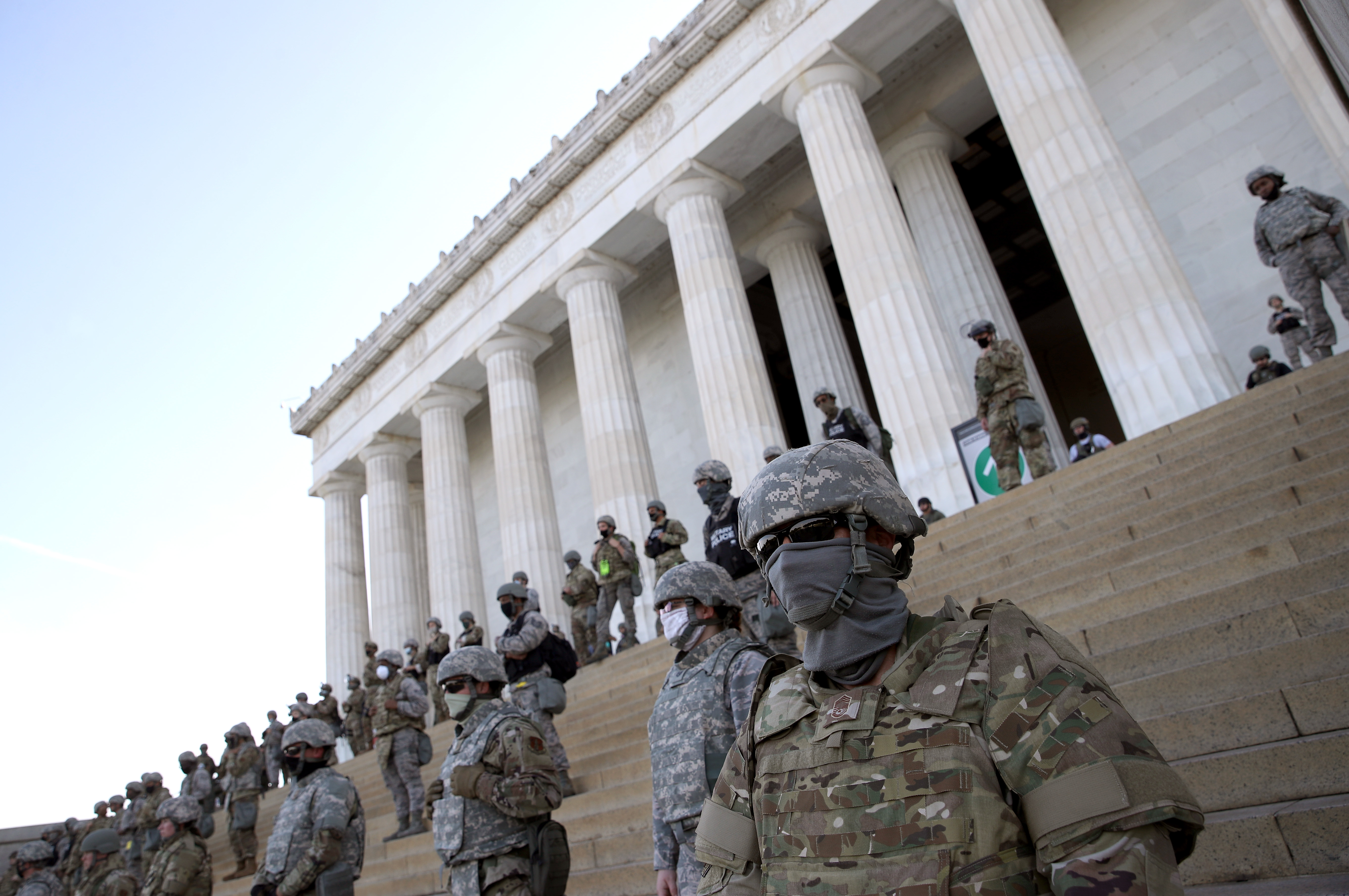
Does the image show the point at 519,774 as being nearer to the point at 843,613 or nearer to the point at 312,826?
the point at 312,826

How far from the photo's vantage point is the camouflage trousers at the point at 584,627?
1162 centimetres

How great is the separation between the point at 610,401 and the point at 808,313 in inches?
179

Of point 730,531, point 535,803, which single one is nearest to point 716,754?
point 535,803

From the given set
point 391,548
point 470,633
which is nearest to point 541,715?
point 470,633

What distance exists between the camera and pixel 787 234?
17812mm

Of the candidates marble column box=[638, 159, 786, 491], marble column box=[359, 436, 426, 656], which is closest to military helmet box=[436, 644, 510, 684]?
marble column box=[638, 159, 786, 491]

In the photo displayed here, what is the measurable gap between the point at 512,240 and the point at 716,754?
58.5 ft

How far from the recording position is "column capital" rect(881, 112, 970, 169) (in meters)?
15.9

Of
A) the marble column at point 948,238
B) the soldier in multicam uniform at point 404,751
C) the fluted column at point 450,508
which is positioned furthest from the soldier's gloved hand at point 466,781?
the fluted column at point 450,508

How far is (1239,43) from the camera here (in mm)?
12656

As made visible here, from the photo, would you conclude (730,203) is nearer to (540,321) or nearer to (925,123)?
(925,123)

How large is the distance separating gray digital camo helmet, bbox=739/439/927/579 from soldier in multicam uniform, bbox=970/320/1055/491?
646cm

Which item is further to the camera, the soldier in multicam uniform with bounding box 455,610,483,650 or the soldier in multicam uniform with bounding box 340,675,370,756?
the soldier in multicam uniform with bounding box 340,675,370,756

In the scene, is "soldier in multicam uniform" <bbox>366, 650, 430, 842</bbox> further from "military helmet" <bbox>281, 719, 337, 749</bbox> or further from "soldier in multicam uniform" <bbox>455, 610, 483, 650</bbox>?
"military helmet" <bbox>281, 719, 337, 749</bbox>
